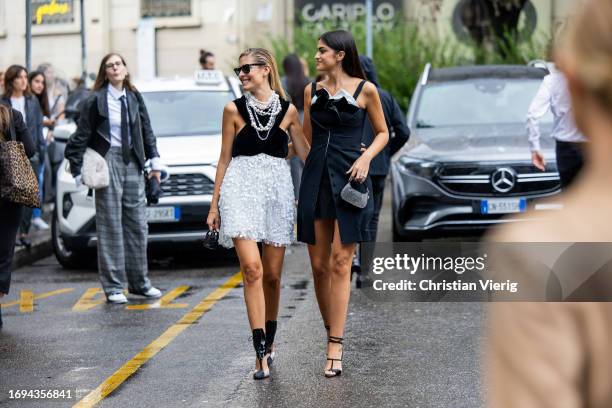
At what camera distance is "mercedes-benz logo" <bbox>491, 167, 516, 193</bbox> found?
11.0 m

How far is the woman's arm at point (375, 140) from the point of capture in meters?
6.78

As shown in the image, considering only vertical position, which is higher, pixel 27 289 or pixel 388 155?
pixel 388 155

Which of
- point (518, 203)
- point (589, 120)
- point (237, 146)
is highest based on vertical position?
point (589, 120)

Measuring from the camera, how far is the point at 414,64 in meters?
23.4

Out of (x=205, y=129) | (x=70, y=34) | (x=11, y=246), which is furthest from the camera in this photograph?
(x=70, y=34)

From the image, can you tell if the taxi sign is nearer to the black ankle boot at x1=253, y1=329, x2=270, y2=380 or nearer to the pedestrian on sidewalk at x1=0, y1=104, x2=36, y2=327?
the pedestrian on sidewalk at x1=0, y1=104, x2=36, y2=327

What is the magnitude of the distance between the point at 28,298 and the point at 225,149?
384cm

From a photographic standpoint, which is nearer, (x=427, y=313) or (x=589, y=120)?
(x=589, y=120)

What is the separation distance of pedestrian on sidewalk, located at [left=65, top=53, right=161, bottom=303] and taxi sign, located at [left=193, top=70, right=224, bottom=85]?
348cm

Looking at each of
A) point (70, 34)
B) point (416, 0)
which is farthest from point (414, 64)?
point (70, 34)

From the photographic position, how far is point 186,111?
12.8m

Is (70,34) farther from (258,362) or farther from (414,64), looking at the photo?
(258,362)

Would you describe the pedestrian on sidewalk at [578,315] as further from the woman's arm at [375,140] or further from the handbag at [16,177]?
the handbag at [16,177]

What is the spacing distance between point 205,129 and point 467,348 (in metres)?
5.71
